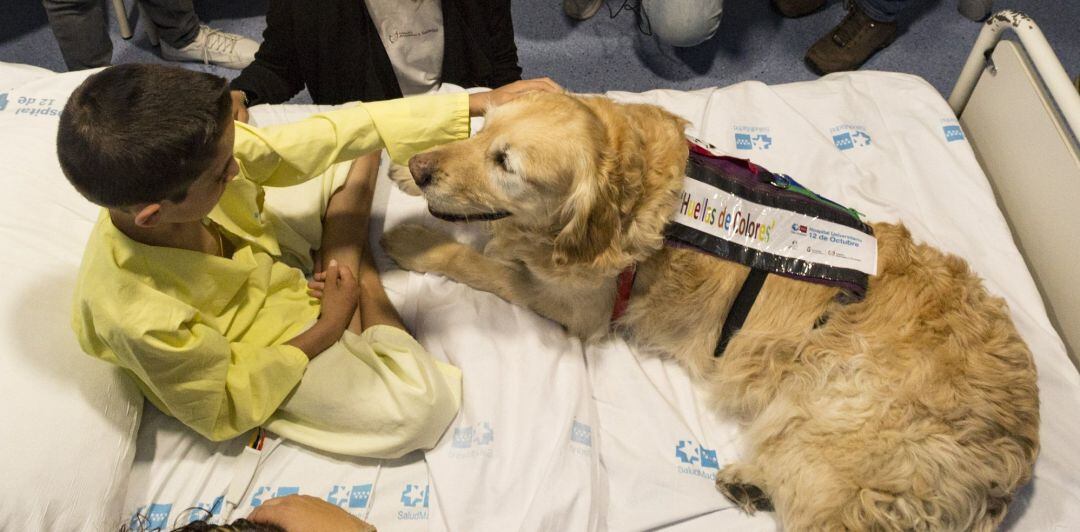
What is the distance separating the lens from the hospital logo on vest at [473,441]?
2031 mm

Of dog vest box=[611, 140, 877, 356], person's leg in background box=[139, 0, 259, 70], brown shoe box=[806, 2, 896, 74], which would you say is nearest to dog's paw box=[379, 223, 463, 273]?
dog vest box=[611, 140, 877, 356]

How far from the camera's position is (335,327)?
2.08 metres

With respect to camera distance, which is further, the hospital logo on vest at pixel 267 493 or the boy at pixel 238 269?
the hospital logo on vest at pixel 267 493

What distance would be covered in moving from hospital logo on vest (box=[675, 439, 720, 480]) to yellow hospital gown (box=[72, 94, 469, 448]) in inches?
26.1

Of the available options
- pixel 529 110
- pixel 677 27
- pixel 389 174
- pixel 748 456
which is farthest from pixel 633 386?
pixel 677 27

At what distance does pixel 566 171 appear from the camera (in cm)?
184

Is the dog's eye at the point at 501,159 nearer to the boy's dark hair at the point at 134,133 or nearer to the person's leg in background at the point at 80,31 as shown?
the boy's dark hair at the point at 134,133

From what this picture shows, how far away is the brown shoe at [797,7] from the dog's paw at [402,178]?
8.88ft

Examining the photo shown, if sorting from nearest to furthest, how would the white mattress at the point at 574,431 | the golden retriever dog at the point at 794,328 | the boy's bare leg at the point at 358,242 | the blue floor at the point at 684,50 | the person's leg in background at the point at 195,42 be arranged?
the golden retriever dog at the point at 794,328 → the white mattress at the point at 574,431 → the boy's bare leg at the point at 358,242 → the person's leg in background at the point at 195,42 → the blue floor at the point at 684,50

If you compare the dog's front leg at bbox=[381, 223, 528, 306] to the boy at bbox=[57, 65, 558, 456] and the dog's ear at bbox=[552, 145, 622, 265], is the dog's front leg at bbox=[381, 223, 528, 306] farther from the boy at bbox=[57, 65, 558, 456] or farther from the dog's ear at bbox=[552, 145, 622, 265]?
the dog's ear at bbox=[552, 145, 622, 265]

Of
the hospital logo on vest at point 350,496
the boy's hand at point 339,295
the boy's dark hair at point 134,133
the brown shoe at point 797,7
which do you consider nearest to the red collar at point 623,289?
the boy's hand at point 339,295

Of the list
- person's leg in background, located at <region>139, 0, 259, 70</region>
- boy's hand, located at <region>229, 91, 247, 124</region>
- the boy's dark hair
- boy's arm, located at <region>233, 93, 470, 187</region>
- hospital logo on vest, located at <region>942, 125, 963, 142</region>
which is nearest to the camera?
the boy's dark hair

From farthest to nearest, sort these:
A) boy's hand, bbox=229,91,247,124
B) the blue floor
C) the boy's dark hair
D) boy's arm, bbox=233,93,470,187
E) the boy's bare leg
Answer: the blue floor
boy's hand, bbox=229,91,247,124
the boy's bare leg
boy's arm, bbox=233,93,470,187
the boy's dark hair

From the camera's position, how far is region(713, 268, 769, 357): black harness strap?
2.09 m
